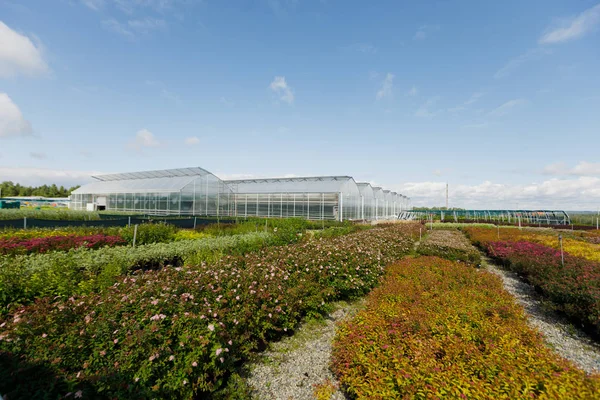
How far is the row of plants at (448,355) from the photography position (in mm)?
2770

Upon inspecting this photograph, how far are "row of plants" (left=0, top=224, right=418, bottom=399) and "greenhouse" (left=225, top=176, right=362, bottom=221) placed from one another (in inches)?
912

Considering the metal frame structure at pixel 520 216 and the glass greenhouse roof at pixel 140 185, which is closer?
the glass greenhouse roof at pixel 140 185

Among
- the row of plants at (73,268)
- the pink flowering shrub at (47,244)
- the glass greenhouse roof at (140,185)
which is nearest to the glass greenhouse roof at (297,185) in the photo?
the glass greenhouse roof at (140,185)

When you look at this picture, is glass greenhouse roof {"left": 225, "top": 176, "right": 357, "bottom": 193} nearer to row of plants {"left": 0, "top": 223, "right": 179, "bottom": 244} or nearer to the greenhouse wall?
the greenhouse wall

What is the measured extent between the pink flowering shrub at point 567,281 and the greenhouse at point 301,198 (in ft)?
61.0

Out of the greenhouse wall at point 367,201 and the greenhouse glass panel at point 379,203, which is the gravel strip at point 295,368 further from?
the greenhouse glass panel at point 379,203

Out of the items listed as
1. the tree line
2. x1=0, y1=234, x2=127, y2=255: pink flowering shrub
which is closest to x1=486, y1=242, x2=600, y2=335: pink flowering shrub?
x1=0, y1=234, x2=127, y2=255: pink flowering shrub

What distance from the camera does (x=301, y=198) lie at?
29938 millimetres

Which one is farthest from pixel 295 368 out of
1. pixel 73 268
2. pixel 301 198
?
pixel 301 198

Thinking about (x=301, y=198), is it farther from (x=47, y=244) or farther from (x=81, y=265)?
(x=81, y=265)

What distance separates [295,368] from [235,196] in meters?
31.3

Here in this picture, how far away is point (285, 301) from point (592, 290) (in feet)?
22.1

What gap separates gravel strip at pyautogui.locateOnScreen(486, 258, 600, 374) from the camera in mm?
4594

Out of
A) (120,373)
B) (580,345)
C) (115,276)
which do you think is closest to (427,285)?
(580,345)
